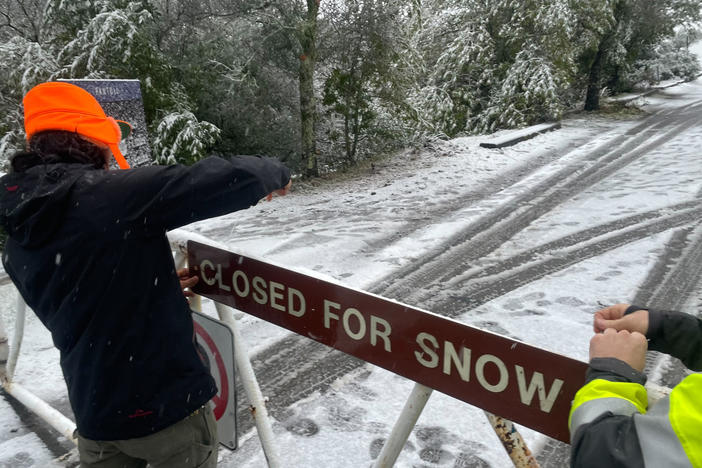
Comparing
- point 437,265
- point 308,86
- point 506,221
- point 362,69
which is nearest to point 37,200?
point 437,265

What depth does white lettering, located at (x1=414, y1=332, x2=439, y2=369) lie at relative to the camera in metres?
1.56

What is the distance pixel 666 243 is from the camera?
5734mm

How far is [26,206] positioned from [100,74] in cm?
816

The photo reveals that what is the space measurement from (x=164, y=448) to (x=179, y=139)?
25.1 feet

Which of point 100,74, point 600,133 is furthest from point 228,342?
point 600,133

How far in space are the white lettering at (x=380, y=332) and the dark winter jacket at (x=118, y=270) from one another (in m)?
0.54

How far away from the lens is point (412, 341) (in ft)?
5.30

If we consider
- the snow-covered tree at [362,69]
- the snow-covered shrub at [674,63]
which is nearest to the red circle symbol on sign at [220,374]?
the snow-covered tree at [362,69]

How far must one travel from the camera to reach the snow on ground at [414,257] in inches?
115

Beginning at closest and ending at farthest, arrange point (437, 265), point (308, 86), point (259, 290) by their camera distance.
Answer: point (259, 290)
point (437, 265)
point (308, 86)

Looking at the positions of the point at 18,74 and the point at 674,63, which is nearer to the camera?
the point at 18,74

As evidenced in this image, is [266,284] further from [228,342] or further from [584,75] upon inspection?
[584,75]

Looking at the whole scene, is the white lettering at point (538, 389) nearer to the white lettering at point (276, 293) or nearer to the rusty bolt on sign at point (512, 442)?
the rusty bolt on sign at point (512, 442)

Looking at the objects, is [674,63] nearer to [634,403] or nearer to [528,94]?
[528,94]
